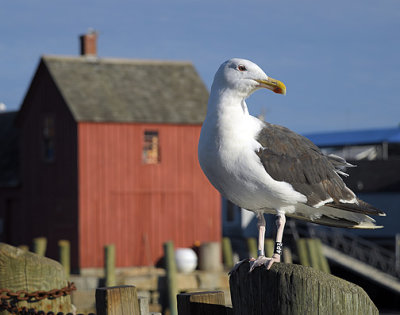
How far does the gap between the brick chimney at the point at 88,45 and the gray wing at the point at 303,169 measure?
2286cm

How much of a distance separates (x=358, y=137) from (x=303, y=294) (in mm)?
41917

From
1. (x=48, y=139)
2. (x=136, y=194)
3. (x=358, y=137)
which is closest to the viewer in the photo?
(x=136, y=194)

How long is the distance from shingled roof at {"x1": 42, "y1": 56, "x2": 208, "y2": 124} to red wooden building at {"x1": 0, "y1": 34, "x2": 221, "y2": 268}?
0.03 meters

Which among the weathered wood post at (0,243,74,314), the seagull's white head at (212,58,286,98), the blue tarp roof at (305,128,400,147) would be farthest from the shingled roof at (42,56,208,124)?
the seagull's white head at (212,58,286,98)

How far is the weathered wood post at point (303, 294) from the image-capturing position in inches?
141

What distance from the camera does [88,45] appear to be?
27.3 m

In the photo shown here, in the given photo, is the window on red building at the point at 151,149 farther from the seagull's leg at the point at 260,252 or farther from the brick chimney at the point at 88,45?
the seagull's leg at the point at 260,252

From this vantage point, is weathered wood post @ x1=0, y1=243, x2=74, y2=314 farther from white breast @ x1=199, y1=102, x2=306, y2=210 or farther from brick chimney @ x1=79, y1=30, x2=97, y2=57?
brick chimney @ x1=79, y1=30, x2=97, y2=57

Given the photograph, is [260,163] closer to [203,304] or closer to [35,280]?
[203,304]

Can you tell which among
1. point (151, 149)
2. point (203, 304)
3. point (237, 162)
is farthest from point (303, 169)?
point (151, 149)

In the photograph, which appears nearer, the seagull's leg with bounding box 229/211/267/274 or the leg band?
the seagull's leg with bounding box 229/211/267/274

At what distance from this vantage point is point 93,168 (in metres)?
24.5

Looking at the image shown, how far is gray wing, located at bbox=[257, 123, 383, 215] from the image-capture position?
191 inches

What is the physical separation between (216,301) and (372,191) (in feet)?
112
